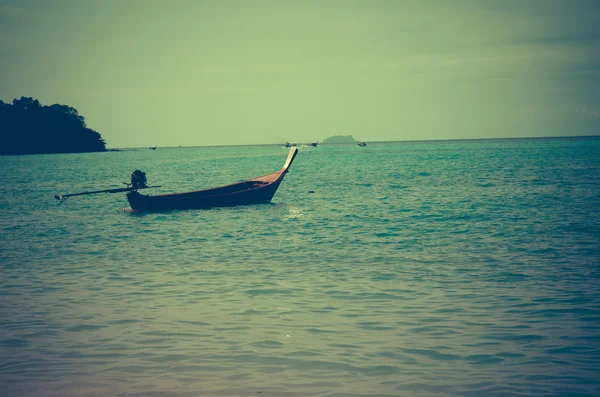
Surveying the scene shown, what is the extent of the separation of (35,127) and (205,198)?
168 metres

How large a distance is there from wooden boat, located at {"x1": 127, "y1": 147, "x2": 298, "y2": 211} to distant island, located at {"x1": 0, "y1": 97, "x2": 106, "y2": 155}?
161995 millimetres

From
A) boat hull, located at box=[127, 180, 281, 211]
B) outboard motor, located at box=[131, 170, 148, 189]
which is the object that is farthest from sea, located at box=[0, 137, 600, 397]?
boat hull, located at box=[127, 180, 281, 211]

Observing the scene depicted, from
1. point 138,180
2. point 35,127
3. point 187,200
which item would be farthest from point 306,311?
point 35,127

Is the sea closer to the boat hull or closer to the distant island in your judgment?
the boat hull

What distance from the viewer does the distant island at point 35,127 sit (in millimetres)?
173875

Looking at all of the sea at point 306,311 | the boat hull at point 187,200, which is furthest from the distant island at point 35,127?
the sea at point 306,311

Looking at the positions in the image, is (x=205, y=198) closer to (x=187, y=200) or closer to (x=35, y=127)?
(x=187, y=200)

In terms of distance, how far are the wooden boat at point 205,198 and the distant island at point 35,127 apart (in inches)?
6378

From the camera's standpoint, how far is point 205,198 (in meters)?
32.9

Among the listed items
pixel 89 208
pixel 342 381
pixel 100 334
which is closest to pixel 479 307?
pixel 342 381

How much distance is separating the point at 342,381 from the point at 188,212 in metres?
25.7

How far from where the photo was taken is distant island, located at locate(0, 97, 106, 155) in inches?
6845

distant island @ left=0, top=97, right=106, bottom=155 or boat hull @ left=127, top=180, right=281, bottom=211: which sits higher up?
distant island @ left=0, top=97, right=106, bottom=155

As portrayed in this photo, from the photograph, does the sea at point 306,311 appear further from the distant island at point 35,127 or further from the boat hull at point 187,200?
the distant island at point 35,127
